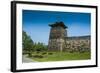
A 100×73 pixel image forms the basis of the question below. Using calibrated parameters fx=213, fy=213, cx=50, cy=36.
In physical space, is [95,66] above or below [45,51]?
below

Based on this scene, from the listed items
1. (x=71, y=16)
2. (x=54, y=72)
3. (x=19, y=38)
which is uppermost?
(x=71, y=16)

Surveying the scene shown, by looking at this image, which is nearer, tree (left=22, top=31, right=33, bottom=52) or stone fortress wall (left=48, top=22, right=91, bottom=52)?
tree (left=22, top=31, right=33, bottom=52)

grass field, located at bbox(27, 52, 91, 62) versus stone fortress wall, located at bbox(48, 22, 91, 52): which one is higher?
stone fortress wall, located at bbox(48, 22, 91, 52)

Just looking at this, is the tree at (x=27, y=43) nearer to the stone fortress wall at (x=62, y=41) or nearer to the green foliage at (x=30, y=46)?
the green foliage at (x=30, y=46)

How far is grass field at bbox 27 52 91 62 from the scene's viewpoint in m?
1.64

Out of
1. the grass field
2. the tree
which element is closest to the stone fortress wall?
the grass field

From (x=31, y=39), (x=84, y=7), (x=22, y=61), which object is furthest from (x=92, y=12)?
(x=22, y=61)

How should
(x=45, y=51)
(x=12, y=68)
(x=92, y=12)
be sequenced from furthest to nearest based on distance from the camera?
1. (x=92, y=12)
2. (x=45, y=51)
3. (x=12, y=68)

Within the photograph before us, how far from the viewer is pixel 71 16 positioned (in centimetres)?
173

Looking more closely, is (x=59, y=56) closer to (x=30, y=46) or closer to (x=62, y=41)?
(x=62, y=41)

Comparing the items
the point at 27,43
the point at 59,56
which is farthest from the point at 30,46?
the point at 59,56

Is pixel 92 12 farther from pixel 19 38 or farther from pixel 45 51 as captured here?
pixel 19 38

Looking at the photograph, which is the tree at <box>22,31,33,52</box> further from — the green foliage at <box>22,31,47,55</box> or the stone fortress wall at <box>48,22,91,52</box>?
the stone fortress wall at <box>48,22,91,52</box>

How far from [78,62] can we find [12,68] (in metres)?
0.55
